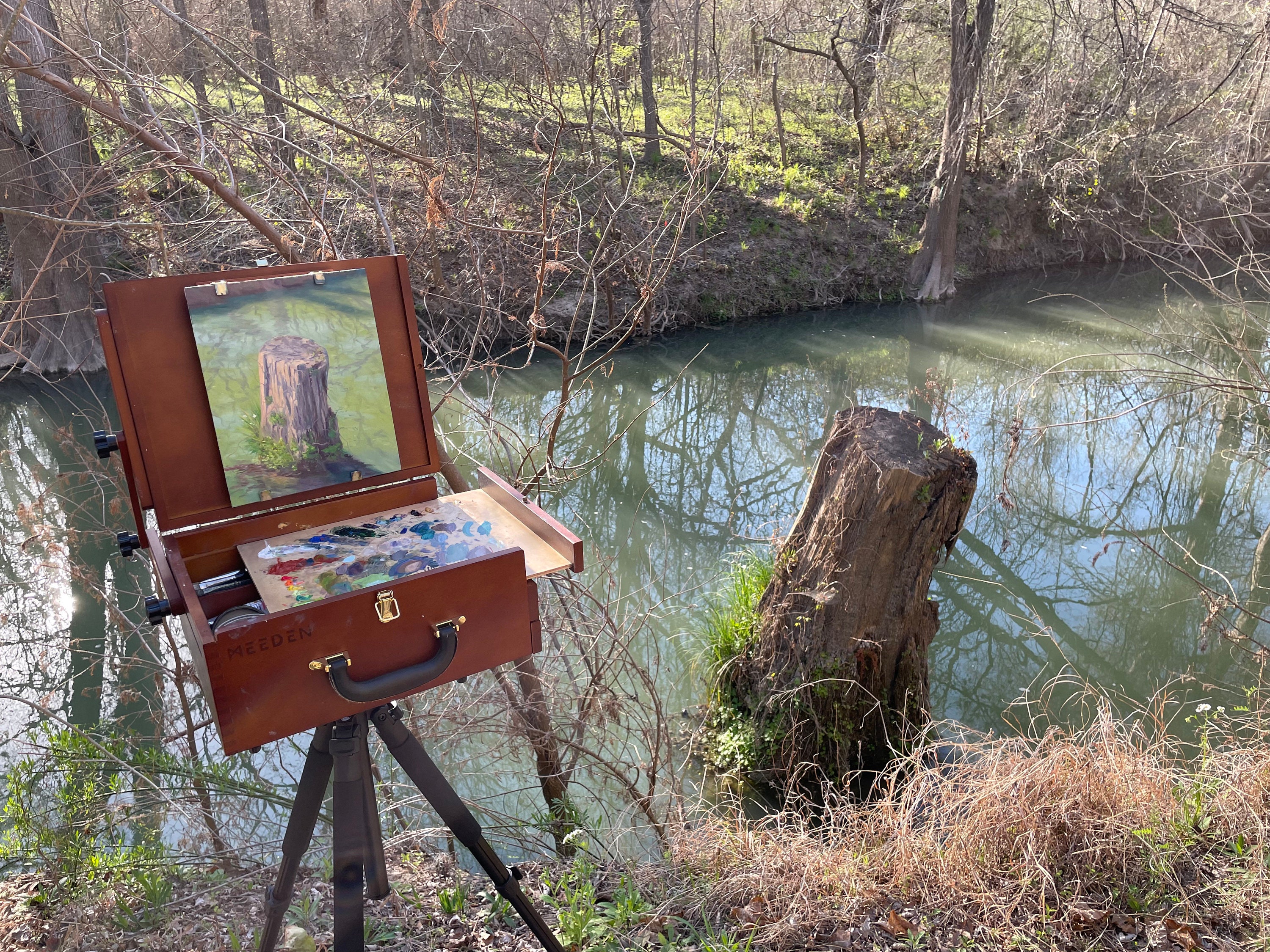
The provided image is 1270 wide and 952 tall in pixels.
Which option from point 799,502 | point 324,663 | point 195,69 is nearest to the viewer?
point 324,663

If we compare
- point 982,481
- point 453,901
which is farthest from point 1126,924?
point 982,481

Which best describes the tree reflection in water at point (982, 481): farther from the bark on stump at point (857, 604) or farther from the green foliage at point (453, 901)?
the green foliage at point (453, 901)

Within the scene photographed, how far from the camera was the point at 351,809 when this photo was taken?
55.7 inches

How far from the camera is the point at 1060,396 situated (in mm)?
7742

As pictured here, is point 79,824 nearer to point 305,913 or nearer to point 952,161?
point 305,913

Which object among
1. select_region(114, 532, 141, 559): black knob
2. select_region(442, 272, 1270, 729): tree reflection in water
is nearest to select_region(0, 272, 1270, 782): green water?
select_region(442, 272, 1270, 729): tree reflection in water

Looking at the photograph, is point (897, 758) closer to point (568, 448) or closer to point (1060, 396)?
point (568, 448)

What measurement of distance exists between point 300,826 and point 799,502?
4.64 m

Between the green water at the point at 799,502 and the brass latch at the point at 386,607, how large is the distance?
1.61m

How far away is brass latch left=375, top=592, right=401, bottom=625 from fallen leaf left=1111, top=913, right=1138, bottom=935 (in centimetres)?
187

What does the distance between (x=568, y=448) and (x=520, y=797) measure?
3.88 metres

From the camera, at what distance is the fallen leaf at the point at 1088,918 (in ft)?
6.64

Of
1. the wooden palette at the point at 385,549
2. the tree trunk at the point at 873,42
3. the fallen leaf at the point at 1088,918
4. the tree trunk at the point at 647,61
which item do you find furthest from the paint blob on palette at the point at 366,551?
the tree trunk at the point at 873,42

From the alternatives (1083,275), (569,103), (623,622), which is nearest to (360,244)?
(569,103)
